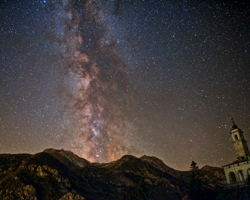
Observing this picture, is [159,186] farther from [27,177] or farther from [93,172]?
[27,177]

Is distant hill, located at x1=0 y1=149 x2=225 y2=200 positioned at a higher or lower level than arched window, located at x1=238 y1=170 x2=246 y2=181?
higher

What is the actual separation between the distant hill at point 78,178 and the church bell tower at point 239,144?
1222 inches

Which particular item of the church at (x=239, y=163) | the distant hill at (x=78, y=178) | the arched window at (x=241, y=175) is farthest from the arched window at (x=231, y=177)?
the distant hill at (x=78, y=178)

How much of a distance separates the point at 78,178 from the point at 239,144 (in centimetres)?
7830

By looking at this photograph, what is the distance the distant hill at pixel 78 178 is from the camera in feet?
227

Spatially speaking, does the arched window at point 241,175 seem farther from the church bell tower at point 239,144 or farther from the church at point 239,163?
the church bell tower at point 239,144

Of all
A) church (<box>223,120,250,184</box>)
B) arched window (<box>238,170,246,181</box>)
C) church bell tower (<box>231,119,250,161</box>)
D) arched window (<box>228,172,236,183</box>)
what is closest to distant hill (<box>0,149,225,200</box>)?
arched window (<box>228,172,236,183</box>)

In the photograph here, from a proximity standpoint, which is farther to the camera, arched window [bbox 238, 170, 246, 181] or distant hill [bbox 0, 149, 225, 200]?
distant hill [bbox 0, 149, 225, 200]

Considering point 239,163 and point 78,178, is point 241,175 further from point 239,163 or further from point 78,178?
point 78,178

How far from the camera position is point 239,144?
49062 millimetres

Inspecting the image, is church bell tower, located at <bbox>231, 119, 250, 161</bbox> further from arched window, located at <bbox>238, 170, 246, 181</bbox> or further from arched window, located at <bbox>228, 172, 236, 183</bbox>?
arched window, located at <bbox>228, 172, 236, 183</bbox>

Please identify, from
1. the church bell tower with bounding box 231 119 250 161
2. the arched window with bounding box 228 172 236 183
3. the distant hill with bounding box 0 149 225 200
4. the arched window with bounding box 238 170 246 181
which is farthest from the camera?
the distant hill with bounding box 0 149 225 200

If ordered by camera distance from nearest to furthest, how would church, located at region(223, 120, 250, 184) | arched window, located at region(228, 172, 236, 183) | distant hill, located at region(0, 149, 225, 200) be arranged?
church, located at region(223, 120, 250, 184) < arched window, located at region(228, 172, 236, 183) < distant hill, located at region(0, 149, 225, 200)

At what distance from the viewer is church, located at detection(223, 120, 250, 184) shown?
41.7 meters
